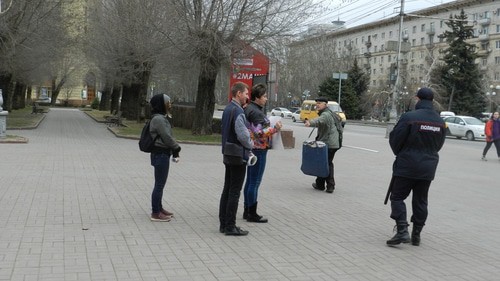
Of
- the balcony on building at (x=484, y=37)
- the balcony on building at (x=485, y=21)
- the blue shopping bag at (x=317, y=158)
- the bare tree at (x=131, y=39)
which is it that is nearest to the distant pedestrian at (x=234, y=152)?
the blue shopping bag at (x=317, y=158)

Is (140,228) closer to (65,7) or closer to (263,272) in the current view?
(263,272)

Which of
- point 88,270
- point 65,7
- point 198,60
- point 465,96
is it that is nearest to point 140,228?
point 88,270

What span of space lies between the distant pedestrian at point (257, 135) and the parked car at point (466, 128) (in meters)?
29.4

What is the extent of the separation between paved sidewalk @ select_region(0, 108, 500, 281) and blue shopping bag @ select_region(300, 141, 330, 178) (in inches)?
18.9

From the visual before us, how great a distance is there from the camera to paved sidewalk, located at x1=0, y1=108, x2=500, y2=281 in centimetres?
519

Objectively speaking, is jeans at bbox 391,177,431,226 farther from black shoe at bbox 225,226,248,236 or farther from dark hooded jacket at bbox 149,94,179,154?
dark hooded jacket at bbox 149,94,179,154

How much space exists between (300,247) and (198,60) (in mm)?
16046

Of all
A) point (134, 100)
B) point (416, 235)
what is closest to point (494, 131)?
point (416, 235)

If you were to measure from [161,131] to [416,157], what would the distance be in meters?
3.12

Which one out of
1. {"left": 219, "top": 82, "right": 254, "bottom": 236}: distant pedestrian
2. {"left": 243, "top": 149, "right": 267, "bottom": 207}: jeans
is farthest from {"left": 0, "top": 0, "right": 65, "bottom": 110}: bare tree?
{"left": 219, "top": 82, "right": 254, "bottom": 236}: distant pedestrian

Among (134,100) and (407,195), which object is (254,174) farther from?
(134,100)

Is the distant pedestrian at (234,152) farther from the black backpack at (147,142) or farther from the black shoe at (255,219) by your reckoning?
the black backpack at (147,142)

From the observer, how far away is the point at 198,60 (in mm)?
21312

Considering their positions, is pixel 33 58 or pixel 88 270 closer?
pixel 88 270
